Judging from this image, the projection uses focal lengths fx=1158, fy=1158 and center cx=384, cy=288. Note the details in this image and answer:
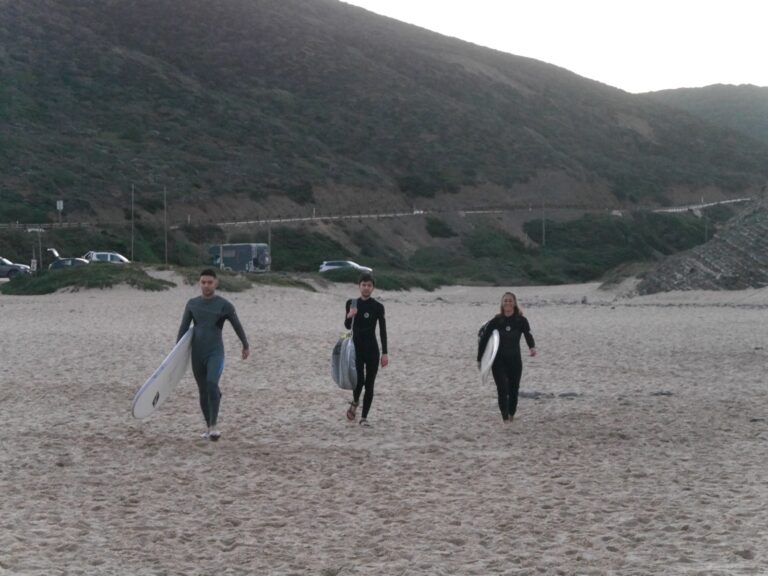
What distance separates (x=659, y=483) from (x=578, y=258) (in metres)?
50.8

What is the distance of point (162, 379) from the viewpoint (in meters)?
9.40

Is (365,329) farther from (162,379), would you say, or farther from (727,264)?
(727,264)

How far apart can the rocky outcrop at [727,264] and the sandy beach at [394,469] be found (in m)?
15.7

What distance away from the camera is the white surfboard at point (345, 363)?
33.4 feet

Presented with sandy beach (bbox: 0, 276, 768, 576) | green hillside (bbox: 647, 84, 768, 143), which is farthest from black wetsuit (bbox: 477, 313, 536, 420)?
green hillside (bbox: 647, 84, 768, 143)

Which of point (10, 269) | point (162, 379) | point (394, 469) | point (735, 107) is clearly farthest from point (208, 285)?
point (735, 107)

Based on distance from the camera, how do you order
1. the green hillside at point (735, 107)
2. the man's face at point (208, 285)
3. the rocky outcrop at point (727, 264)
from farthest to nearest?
1. the green hillside at point (735, 107)
2. the rocky outcrop at point (727, 264)
3. the man's face at point (208, 285)

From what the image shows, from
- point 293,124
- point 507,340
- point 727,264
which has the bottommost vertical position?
point 507,340

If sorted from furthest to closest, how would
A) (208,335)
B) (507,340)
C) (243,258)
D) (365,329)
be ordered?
(243,258), (507,340), (365,329), (208,335)

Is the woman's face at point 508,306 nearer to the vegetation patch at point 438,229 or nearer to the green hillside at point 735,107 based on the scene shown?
the vegetation patch at point 438,229

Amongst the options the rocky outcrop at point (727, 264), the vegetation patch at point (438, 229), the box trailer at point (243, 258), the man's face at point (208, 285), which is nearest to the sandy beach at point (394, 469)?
the man's face at point (208, 285)

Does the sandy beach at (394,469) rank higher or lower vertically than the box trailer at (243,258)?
lower

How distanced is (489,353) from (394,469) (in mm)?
2080

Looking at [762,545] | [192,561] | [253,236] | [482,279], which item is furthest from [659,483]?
[253,236]
